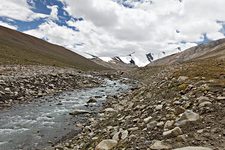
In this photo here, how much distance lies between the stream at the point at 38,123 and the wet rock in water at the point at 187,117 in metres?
5.76

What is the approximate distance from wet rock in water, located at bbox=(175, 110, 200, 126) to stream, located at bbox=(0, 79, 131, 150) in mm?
5763

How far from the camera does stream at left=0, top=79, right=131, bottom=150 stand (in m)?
12.5

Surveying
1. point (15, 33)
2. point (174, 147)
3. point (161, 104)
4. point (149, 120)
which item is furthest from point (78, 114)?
point (15, 33)

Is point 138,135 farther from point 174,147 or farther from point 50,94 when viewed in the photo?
point 50,94

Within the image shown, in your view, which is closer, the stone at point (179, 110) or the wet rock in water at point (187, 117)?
the wet rock in water at point (187, 117)

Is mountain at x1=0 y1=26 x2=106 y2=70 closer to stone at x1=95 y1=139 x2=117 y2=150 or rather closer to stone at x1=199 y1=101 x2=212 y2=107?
stone at x1=95 y1=139 x2=117 y2=150

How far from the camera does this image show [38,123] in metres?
15.9

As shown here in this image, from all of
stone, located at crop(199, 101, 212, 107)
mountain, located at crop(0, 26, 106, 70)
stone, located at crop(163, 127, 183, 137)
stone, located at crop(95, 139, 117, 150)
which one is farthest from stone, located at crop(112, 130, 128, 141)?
mountain, located at crop(0, 26, 106, 70)

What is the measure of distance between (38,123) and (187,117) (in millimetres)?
9353

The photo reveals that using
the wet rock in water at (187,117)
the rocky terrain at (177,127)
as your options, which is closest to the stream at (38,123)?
the rocky terrain at (177,127)

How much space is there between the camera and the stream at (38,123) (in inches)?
492

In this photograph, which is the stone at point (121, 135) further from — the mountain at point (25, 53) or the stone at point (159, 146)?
the mountain at point (25, 53)

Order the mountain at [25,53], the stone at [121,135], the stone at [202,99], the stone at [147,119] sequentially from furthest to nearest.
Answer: the mountain at [25,53] → the stone at [202,99] → the stone at [147,119] → the stone at [121,135]

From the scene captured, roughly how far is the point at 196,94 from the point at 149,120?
248cm
